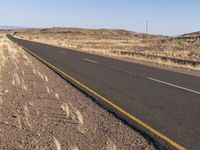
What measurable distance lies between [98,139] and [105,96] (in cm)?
494

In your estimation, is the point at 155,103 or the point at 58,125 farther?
the point at 155,103

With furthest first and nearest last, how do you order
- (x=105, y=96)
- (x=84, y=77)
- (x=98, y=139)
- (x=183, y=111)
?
(x=84, y=77) → (x=105, y=96) → (x=183, y=111) → (x=98, y=139)

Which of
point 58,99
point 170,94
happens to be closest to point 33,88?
point 58,99

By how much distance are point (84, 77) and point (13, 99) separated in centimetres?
618

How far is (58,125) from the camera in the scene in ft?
27.2

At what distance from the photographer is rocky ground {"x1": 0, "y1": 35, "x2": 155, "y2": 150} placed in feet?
22.5

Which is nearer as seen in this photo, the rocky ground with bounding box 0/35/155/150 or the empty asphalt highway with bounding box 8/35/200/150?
the rocky ground with bounding box 0/35/155/150

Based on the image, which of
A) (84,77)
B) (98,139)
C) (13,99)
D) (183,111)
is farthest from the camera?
(84,77)

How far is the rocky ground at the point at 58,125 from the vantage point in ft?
22.5

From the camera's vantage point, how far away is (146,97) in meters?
11.8

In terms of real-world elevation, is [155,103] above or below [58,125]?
below

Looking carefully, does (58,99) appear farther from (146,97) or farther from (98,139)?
(98,139)

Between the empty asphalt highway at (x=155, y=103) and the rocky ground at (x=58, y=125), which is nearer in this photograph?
the rocky ground at (x=58, y=125)

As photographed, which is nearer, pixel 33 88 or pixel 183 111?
pixel 183 111
